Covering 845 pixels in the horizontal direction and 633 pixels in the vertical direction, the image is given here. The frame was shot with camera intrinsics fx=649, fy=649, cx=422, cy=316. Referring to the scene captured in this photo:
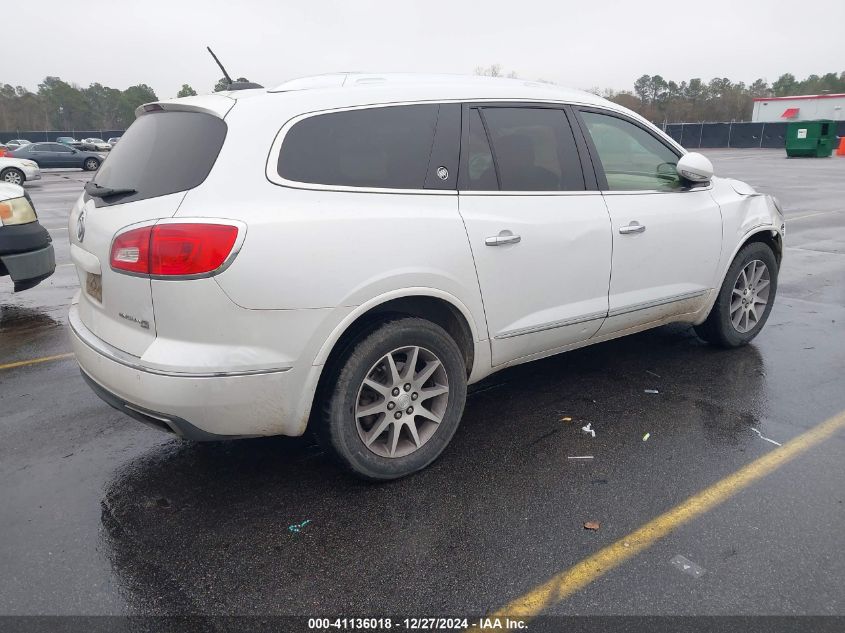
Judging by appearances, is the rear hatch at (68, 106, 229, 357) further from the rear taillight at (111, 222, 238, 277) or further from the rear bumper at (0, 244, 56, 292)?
the rear bumper at (0, 244, 56, 292)

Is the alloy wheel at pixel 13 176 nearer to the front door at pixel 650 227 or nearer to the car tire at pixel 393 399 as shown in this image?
the front door at pixel 650 227

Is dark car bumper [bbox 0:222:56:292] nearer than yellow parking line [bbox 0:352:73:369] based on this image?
No

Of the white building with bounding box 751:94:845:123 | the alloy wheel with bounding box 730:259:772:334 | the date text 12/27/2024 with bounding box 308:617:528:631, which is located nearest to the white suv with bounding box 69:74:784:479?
the date text 12/27/2024 with bounding box 308:617:528:631

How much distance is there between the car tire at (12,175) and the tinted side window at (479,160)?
906 inches

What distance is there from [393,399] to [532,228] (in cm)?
115

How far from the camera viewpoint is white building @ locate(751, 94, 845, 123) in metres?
54.9

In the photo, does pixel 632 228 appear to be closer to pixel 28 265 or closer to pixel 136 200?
pixel 136 200

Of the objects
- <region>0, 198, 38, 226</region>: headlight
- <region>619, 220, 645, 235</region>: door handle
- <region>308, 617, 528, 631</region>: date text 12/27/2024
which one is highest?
<region>619, 220, 645, 235</region>: door handle

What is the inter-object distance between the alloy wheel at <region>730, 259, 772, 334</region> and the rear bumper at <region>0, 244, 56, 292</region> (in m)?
5.74

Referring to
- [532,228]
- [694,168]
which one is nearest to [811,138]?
[694,168]

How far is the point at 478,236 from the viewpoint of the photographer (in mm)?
3170

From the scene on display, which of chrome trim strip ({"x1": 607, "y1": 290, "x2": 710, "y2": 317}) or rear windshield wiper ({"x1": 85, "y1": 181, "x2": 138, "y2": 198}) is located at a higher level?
rear windshield wiper ({"x1": 85, "y1": 181, "x2": 138, "y2": 198})

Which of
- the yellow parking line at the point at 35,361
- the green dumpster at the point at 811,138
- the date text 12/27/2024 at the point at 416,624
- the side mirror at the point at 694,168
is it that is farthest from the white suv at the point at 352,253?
the green dumpster at the point at 811,138

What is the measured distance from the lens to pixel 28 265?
562 cm
